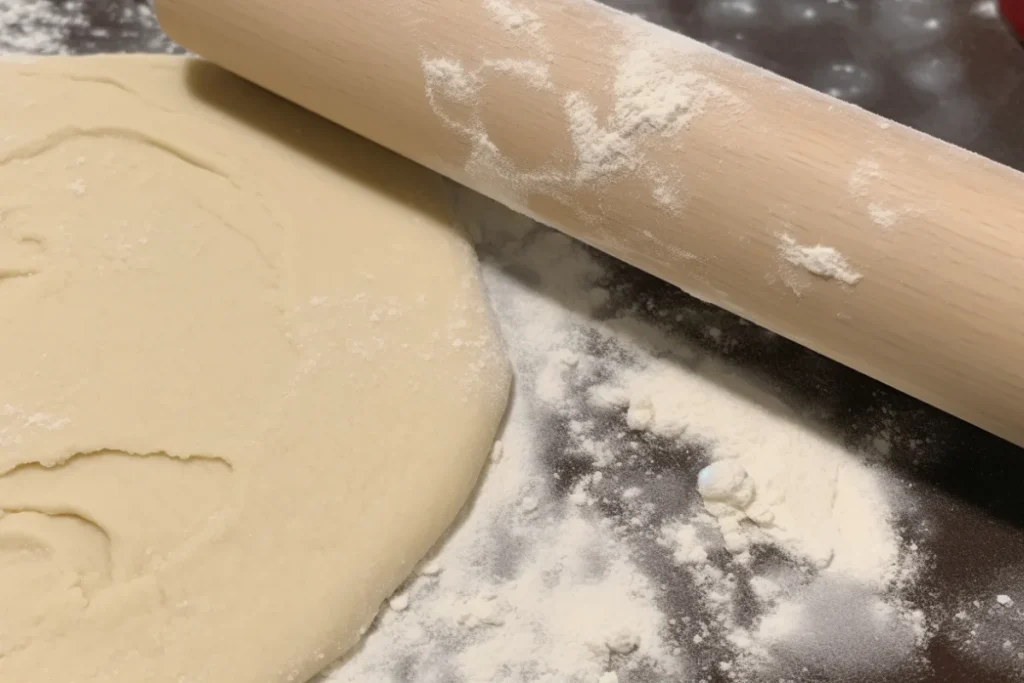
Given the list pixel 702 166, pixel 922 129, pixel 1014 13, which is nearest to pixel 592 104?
pixel 702 166

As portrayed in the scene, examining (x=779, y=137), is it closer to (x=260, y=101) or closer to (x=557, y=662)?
(x=557, y=662)

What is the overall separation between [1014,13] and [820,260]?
1.05 metres

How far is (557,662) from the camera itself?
45.4 inches

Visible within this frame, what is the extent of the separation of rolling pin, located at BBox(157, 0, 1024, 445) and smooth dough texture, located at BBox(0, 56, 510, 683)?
0.57ft

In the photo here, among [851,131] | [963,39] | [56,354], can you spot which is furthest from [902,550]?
[56,354]

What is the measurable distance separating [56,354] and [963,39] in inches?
72.1

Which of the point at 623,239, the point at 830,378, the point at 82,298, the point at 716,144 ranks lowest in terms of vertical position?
the point at 830,378

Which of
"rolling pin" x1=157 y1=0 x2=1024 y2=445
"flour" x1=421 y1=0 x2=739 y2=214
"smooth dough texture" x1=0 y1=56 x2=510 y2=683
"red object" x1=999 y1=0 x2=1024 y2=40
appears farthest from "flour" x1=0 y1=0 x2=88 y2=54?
"red object" x1=999 y1=0 x2=1024 y2=40

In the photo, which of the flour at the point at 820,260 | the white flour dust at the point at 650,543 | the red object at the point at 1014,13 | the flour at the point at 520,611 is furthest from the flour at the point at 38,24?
the red object at the point at 1014,13

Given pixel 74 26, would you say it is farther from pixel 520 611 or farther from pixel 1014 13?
pixel 1014 13

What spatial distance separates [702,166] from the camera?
1089 millimetres

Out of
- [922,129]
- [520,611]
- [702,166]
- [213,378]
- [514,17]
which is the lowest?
[520,611]

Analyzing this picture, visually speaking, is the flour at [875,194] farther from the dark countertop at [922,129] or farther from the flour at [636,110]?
the dark countertop at [922,129]

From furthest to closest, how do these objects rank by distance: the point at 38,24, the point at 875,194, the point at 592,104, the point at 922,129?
1. the point at 38,24
2. the point at 922,129
3. the point at 592,104
4. the point at 875,194
